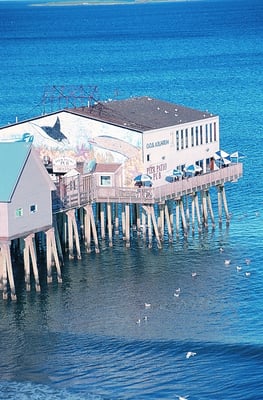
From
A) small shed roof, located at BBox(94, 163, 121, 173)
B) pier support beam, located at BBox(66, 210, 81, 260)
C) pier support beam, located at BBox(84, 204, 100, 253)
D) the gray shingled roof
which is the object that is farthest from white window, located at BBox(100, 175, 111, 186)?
pier support beam, located at BBox(66, 210, 81, 260)

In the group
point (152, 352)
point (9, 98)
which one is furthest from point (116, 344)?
point (9, 98)

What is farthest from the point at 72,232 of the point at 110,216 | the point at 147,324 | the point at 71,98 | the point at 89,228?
the point at 71,98

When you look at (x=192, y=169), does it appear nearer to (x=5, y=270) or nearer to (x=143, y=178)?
(x=143, y=178)

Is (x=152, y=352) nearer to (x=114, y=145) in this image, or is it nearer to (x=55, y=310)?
(x=55, y=310)

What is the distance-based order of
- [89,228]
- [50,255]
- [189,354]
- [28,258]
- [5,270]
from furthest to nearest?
1. [89,228]
2. [50,255]
3. [28,258]
4. [5,270]
5. [189,354]

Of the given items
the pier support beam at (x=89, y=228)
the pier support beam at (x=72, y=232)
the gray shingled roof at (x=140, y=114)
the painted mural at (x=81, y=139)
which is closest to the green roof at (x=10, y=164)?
the pier support beam at (x=72, y=232)
